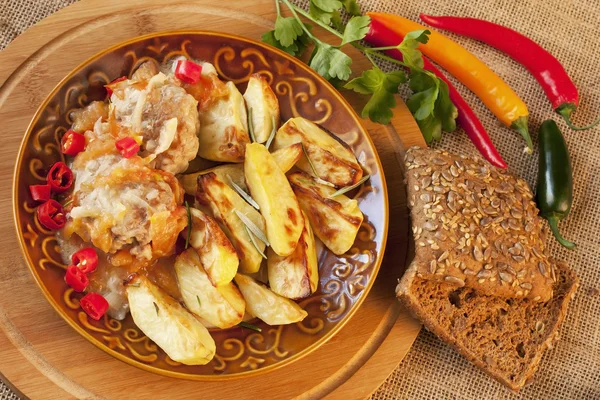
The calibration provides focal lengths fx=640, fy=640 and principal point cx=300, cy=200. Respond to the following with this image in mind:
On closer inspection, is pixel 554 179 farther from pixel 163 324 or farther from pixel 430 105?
pixel 163 324

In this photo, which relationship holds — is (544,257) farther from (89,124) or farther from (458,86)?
(89,124)

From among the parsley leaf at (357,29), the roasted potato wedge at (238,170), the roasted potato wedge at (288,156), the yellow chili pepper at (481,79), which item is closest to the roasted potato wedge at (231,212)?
the roasted potato wedge at (238,170)

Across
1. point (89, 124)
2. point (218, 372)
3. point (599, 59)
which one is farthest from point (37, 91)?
point (599, 59)

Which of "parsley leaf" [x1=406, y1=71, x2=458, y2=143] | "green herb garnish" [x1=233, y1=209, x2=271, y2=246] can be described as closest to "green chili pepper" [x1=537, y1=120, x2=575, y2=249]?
"parsley leaf" [x1=406, y1=71, x2=458, y2=143]

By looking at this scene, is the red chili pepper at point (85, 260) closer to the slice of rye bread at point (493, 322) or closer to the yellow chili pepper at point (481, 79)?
the slice of rye bread at point (493, 322)

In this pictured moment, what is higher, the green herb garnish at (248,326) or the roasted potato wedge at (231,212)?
the roasted potato wedge at (231,212)

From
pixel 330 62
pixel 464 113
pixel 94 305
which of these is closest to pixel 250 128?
pixel 330 62
